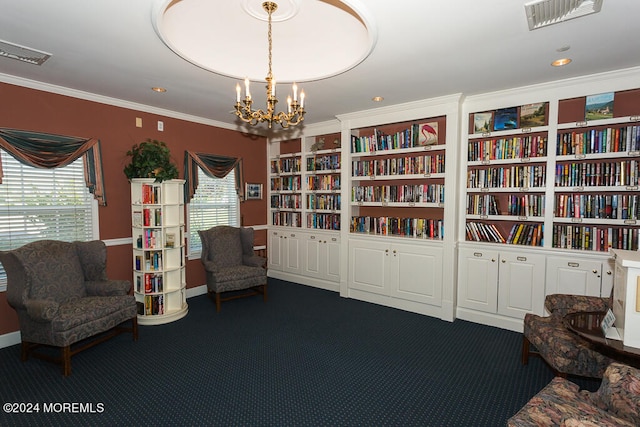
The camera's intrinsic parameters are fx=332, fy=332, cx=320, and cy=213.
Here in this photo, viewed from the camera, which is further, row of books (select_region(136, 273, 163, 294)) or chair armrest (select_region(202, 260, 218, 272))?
chair armrest (select_region(202, 260, 218, 272))

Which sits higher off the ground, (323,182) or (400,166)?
(400,166)

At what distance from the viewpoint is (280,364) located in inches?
117

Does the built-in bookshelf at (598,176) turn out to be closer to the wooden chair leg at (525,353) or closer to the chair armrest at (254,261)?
the wooden chair leg at (525,353)

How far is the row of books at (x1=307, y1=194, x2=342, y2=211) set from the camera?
520cm

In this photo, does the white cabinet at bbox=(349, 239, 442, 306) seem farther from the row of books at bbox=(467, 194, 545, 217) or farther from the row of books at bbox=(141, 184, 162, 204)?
the row of books at bbox=(141, 184, 162, 204)

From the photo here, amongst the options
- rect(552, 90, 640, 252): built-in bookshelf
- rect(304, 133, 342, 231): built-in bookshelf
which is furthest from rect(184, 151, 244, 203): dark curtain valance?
rect(552, 90, 640, 252): built-in bookshelf

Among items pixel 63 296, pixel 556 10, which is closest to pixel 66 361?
pixel 63 296

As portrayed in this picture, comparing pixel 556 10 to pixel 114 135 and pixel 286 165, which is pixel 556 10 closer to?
pixel 286 165

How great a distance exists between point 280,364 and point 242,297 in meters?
1.92

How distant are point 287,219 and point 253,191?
763 mm

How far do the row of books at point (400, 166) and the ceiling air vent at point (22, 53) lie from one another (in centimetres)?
358

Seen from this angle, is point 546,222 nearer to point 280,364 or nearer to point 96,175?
point 280,364

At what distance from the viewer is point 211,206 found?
5.18 meters

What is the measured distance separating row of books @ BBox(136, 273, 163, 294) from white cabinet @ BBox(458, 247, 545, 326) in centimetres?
365
